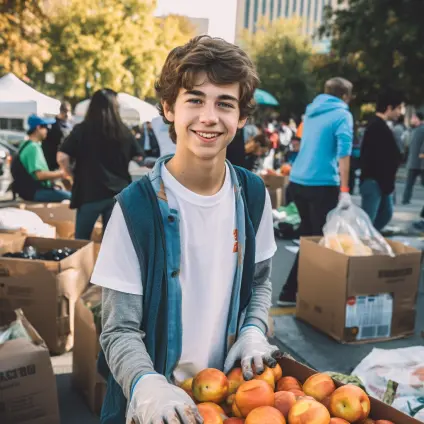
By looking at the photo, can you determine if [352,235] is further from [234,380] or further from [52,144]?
[52,144]

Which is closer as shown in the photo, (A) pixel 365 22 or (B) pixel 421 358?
(B) pixel 421 358

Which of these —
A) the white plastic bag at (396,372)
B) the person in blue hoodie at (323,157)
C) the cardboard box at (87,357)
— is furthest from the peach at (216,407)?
the person in blue hoodie at (323,157)

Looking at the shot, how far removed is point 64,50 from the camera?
32.7 meters

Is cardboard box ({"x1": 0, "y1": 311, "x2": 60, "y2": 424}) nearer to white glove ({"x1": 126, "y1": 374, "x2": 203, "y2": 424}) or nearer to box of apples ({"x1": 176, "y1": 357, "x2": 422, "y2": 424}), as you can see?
box of apples ({"x1": 176, "y1": 357, "x2": 422, "y2": 424})

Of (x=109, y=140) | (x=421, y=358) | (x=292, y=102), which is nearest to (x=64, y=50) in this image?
(x=292, y=102)

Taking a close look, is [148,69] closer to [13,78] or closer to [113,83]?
[113,83]

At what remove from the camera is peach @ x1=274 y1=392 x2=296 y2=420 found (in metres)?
1.51

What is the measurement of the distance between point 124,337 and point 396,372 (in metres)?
2.14

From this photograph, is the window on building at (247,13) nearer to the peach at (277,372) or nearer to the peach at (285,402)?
the peach at (277,372)

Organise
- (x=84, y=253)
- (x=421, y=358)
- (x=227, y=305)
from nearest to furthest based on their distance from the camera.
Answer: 1. (x=227, y=305)
2. (x=421, y=358)
3. (x=84, y=253)

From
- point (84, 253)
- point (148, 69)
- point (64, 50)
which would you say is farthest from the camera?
point (148, 69)

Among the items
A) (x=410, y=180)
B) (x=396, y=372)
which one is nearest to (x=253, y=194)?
(x=396, y=372)

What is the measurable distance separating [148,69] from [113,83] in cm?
320

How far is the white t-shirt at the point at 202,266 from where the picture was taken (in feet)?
5.52
